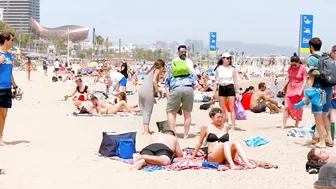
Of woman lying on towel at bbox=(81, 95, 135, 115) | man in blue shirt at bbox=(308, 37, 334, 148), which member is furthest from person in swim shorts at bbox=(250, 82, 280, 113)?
man in blue shirt at bbox=(308, 37, 334, 148)

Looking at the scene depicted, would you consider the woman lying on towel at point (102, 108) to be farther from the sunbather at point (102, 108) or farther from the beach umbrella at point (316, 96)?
the beach umbrella at point (316, 96)

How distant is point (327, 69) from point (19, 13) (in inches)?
6756

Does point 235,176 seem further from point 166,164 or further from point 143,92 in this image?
point 143,92

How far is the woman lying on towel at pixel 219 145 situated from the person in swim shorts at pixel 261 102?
7343mm

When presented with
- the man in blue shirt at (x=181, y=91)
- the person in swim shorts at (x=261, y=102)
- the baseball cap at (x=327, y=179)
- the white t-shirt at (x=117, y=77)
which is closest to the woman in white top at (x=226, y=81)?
the man in blue shirt at (x=181, y=91)

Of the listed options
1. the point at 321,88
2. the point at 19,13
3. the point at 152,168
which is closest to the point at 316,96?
the point at 321,88

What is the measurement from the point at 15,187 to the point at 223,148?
7.81 feet

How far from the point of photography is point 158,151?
639cm

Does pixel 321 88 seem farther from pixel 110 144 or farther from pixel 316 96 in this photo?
pixel 110 144

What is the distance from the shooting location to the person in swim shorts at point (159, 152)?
20.4 feet

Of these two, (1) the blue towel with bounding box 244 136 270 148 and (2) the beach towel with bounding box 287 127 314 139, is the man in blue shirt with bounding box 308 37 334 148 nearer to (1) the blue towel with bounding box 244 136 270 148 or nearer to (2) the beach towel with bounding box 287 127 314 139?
(1) the blue towel with bounding box 244 136 270 148

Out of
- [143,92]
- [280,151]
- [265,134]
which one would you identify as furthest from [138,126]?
[280,151]

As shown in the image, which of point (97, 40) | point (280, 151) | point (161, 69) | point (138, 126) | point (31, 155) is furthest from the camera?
point (97, 40)

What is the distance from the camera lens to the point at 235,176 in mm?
5789
